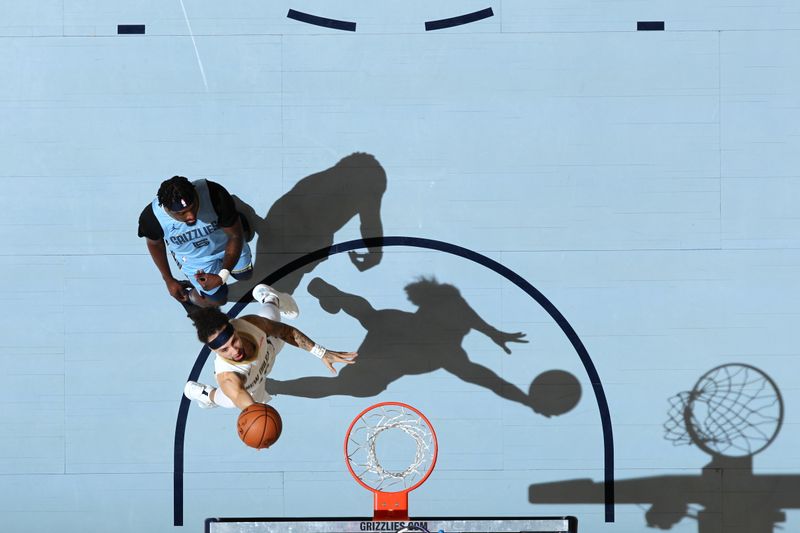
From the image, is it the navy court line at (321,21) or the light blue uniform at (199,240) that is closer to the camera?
the light blue uniform at (199,240)

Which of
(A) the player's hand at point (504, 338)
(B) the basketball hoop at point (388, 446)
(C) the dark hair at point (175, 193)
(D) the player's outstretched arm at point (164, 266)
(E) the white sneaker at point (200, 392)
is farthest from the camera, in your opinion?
(A) the player's hand at point (504, 338)

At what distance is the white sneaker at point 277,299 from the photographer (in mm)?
5410

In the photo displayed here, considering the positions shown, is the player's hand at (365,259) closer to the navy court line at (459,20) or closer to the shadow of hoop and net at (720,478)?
the navy court line at (459,20)

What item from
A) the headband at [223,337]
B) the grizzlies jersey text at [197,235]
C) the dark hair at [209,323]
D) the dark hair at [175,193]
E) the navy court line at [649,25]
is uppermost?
the navy court line at [649,25]

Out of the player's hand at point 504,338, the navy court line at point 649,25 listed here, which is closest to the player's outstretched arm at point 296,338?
the player's hand at point 504,338

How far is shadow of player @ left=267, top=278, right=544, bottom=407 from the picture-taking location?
5.89 meters

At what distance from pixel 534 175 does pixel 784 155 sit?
1934 millimetres

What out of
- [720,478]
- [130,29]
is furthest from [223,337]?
[720,478]

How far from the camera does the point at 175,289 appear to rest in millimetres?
5434

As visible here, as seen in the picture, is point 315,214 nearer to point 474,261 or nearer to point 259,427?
point 474,261

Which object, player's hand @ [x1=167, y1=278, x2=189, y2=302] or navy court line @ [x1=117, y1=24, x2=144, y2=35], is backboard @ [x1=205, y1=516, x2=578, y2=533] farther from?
navy court line @ [x1=117, y1=24, x2=144, y2=35]

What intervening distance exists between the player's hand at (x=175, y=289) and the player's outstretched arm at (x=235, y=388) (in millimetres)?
964

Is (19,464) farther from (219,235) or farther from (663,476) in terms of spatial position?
(663,476)

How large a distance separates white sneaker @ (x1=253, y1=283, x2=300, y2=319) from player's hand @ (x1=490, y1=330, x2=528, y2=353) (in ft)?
5.04
